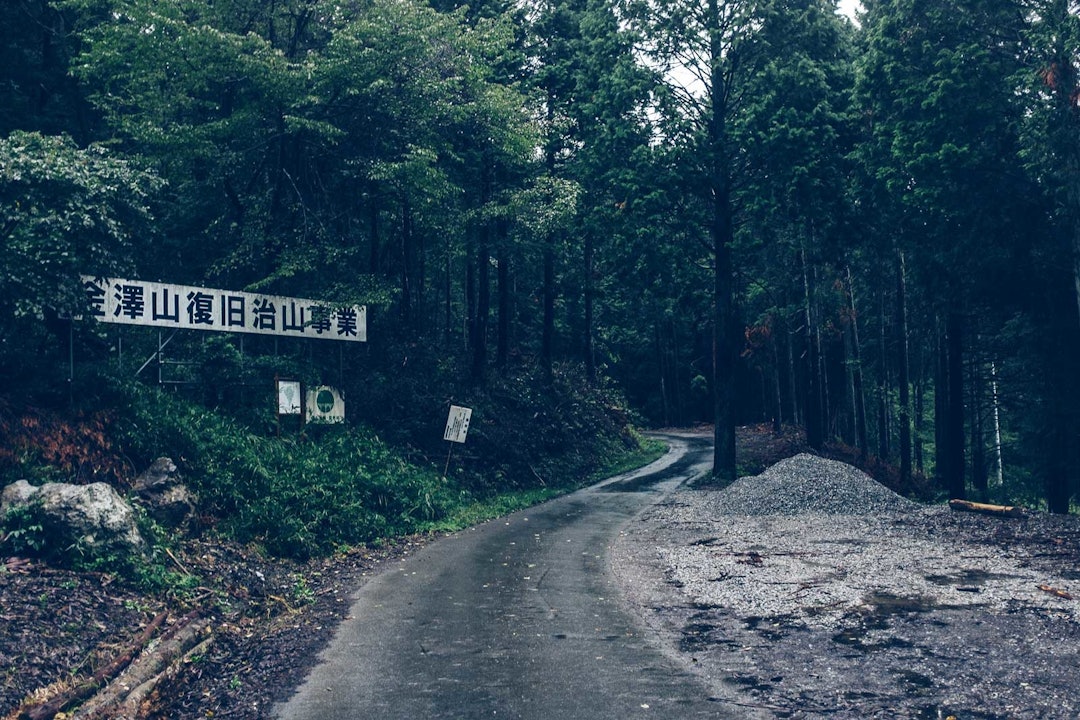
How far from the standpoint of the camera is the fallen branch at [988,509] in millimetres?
18234

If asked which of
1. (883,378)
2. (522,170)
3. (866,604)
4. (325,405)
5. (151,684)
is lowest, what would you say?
(866,604)

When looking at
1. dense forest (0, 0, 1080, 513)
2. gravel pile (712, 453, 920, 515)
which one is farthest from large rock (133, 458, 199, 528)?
gravel pile (712, 453, 920, 515)

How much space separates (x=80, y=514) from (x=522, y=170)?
68.2 ft

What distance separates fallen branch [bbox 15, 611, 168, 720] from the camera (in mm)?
7059

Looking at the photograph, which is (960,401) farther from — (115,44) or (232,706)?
(115,44)

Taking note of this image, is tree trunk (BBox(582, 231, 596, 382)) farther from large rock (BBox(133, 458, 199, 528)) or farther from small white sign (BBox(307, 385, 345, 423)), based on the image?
large rock (BBox(133, 458, 199, 528))

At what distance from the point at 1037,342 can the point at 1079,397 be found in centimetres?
167

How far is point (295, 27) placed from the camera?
939 inches

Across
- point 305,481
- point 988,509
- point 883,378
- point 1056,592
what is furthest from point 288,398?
point 883,378

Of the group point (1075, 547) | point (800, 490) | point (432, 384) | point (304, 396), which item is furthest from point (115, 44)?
point (1075, 547)

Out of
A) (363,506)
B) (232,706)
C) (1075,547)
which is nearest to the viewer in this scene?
(232,706)

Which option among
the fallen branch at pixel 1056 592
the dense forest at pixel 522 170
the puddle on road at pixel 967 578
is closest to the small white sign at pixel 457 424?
the dense forest at pixel 522 170

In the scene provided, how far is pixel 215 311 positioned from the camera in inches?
743

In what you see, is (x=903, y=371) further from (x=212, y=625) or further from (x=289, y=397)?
(x=212, y=625)
